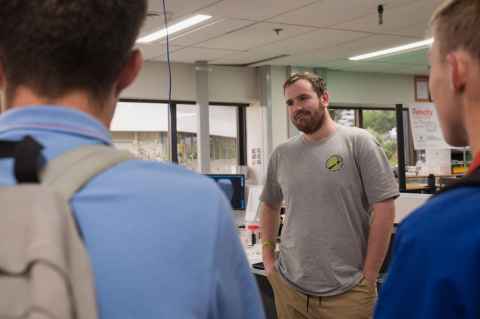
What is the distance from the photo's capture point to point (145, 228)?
0.59m

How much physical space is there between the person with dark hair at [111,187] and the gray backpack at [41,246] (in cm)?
2

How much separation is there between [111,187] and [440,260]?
1.40ft

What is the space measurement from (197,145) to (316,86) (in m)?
5.01

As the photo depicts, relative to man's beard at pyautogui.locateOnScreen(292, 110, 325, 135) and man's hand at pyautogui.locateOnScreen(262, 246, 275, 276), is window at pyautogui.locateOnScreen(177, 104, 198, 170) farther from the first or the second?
man's beard at pyautogui.locateOnScreen(292, 110, 325, 135)

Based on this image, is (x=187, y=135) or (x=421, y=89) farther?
(x=421, y=89)

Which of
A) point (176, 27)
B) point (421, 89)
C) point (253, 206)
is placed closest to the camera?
point (253, 206)

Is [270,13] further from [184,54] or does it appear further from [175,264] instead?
[175,264]

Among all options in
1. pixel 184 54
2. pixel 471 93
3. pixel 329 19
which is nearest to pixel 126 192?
pixel 471 93

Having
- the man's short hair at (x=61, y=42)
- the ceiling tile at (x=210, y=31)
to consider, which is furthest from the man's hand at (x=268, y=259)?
the ceiling tile at (x=210, y=31)

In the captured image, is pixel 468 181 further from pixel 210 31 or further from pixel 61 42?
pixel 210 31

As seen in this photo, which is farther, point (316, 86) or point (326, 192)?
point (316, 86)

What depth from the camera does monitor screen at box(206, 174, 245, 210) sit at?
4215 millimetres

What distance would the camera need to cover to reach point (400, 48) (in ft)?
22.5

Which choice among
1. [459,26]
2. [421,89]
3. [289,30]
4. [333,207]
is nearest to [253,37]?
[289,30]
